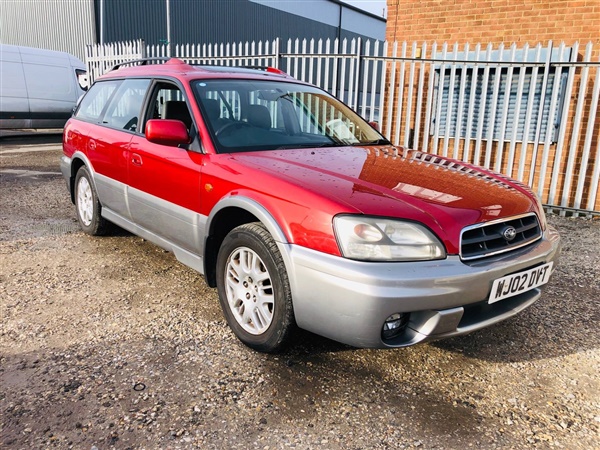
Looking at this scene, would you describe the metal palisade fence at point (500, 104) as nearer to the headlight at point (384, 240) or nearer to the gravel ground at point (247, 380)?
the gravel ground at point (247, 380)

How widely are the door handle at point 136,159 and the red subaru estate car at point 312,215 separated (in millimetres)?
13

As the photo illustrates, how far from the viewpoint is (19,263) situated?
4.48 metres

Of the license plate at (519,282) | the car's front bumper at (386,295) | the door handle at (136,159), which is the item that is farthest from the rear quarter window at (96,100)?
the license plate at (519,282)

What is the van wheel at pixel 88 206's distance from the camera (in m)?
4.99

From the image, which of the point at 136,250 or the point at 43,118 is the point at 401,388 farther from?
the point at 43,118

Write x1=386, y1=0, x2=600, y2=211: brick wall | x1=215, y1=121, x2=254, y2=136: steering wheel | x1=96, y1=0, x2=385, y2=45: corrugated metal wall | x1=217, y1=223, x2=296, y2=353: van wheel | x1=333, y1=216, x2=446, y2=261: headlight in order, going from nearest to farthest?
x1=333, y1=216, x2=446, y2=261: headlight → x1=217, y1=223, x2=296, y2=353: van wheel → x1=215, y1=121, x2=254, y2=136: steering wheel → x1=386, y1=0, x2=600, y2=211: brick wall → x1=96, y1=0, x2=385, y2=45: corrugated metal wall

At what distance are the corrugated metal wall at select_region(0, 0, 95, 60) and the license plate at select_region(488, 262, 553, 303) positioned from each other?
19.9 metres

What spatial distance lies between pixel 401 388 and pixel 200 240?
1574 mm

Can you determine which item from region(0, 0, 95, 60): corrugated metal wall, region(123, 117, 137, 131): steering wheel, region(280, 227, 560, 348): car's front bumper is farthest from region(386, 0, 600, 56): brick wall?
region(0, 0, 95, 60): corrugated metal wall

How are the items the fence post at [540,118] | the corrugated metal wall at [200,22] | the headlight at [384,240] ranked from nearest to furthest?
the headlight at [384,240], the fence post at [540,118], the corrugated metal wall at [200,22]

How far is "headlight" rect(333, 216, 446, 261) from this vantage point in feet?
8.04

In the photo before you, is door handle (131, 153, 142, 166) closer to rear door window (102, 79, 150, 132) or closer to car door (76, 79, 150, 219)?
car door (76, 79, 150, 219)

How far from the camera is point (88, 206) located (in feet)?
17.1

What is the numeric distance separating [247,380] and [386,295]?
944mm
